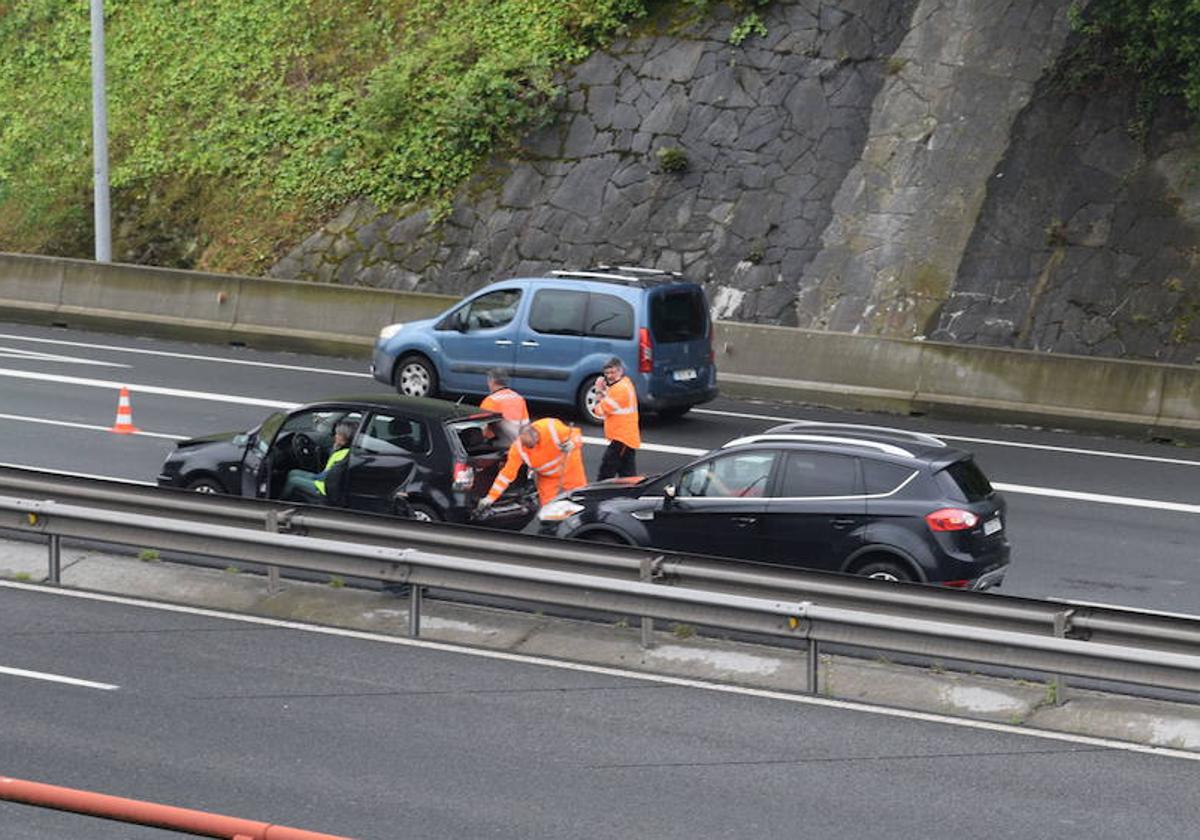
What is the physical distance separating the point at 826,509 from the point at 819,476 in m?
0.28

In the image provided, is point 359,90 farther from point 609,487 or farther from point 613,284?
point 609,487

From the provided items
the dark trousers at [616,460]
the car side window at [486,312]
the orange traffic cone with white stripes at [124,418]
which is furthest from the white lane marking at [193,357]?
the dark trousers at [616,460]

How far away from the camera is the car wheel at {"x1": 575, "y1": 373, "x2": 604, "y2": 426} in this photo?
24078 mm

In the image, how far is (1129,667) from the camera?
12.3 metres

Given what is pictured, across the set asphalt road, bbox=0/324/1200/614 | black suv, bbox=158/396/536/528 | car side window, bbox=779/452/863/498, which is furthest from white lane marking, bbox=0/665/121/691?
asphalt road, bbox=0/324/1200/614

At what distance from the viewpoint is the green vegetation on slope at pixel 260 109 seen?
32.8 metres

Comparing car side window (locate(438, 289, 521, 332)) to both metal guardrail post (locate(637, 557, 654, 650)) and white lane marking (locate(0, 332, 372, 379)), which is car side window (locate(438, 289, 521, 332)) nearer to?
white lane marking (locate(0, 332, 372, 379))

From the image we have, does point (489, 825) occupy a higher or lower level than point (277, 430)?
lower

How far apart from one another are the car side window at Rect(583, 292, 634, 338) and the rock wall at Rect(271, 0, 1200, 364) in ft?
16.2

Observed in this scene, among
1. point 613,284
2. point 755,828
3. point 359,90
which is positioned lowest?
point 755,828

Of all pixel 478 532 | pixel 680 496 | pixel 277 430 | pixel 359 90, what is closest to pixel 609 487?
pixel 680 496

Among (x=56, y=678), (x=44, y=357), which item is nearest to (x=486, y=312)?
(x=44, y=357)

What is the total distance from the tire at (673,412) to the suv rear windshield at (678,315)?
86cm

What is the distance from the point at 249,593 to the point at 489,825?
554cm
